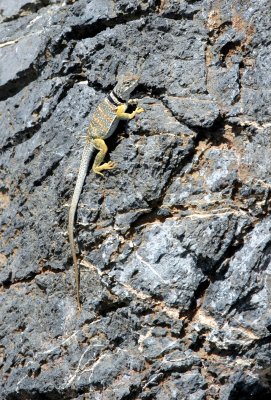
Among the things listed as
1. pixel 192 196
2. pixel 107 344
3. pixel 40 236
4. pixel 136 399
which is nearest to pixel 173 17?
pixel 192 196

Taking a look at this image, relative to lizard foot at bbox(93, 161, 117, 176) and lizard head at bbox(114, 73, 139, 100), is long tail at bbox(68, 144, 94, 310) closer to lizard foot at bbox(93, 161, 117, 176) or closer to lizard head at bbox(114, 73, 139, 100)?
lizard foot at bbox(93, 161, 117, 176)

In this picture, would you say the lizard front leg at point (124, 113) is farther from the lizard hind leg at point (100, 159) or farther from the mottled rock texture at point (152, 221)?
the lizard hind leg at point (100, 159)

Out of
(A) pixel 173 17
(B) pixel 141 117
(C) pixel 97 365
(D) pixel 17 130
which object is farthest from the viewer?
(D) pixel 17 130

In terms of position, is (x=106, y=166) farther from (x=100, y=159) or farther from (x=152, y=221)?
(x=152, y=221)

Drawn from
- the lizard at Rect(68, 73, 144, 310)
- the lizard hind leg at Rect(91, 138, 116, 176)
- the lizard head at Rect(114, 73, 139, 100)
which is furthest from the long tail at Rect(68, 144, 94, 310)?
the lizard head at Rect(114, 73, 139, 100)

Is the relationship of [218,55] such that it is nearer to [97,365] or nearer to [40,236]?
[40,236]
